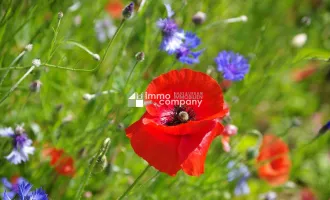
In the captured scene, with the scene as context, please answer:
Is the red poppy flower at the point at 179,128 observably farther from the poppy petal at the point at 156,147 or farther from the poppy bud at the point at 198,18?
the poppy bud at the point at 198,18

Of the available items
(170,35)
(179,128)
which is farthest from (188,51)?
(179,128)

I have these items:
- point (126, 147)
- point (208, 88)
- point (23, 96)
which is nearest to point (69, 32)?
point (23, 96)

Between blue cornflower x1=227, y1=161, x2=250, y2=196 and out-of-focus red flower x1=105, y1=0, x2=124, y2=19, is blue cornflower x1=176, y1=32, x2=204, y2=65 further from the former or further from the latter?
out-of-focus red flower x1=105, y1=0, x2=124, y2=19

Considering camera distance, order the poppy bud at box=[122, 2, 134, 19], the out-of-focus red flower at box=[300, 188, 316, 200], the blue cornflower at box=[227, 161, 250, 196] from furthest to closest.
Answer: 1. the out-of-focus red flower at box=[300, 188, 316, 200]
2. the blue cornflower at box=[227, 161, 250, 196]
3. the poppy bud at box=[122, 2, 134, 19]

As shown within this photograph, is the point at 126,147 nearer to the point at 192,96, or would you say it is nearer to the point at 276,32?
the point at 192,96

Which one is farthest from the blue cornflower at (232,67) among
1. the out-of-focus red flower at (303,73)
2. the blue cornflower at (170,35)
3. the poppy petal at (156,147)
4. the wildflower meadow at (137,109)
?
the out-of-focus red flower at (303,73)

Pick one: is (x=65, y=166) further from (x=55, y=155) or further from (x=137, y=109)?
(x=137, y=109)

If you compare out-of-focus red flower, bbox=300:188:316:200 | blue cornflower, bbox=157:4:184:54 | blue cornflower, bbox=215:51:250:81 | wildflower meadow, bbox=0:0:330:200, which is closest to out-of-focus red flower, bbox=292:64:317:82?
wildflower meadow, bbox=0:0:330:200

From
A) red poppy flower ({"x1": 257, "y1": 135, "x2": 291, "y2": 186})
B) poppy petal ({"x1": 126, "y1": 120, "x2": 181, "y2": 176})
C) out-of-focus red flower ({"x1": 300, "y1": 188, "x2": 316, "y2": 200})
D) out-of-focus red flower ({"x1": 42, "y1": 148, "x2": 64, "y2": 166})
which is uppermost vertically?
poppy petal ({"x1": 126, "y1": 120, "x2": 181, "y2": 176})
